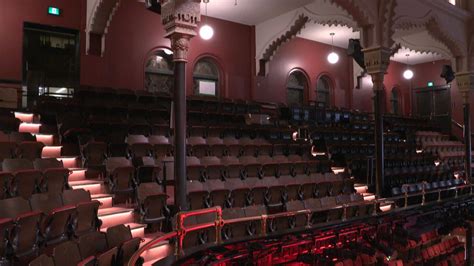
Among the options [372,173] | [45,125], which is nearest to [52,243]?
[45,125]

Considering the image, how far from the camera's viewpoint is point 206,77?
10.6 m

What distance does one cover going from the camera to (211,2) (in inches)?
376

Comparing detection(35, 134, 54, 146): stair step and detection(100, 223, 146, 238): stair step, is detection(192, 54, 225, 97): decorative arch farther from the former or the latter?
detection(100, 223, 146, 238): stair step

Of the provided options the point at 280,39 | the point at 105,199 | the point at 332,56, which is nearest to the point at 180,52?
the point at 105,199

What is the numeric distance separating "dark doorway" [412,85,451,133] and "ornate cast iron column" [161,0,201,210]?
1264cm

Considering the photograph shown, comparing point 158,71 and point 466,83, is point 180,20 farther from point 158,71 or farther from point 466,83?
point 466,83

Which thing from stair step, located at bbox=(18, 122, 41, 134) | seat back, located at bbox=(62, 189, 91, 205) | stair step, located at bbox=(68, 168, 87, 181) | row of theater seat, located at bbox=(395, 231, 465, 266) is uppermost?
A: stair step, located at bbox=(18, 122, 41, 134)

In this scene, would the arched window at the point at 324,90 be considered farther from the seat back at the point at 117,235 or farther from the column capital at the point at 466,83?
the seat back at the point at 117,235

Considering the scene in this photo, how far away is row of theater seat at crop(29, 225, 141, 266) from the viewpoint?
8.50 feet

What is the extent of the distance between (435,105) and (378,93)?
29.2ft

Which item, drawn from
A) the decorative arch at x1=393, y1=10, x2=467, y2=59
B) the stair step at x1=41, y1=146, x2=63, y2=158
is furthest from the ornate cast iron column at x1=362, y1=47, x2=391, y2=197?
the stair step at x1=41, y1=146, x2=63, y2=158

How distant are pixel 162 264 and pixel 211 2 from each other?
307 inches

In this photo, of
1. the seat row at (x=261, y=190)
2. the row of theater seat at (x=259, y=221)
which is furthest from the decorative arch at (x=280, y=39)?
the row of theater seat at (x=259, y=221)

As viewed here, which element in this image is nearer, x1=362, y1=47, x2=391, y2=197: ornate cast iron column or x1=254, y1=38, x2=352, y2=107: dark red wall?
x1=362, y1=47, x2=391, y2=197: ornate cast iron column
